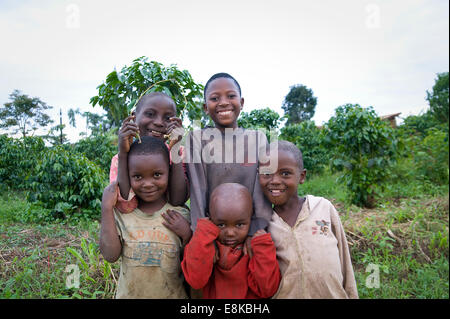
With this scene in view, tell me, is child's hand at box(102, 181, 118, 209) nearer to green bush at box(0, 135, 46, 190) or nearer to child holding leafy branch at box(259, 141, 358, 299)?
child holding leafy branch at box(259, 141, 358, 299)

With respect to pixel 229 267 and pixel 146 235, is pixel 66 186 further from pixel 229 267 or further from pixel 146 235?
pixel 229 267

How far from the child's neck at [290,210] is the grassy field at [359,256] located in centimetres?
146

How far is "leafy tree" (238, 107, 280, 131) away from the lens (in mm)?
4699

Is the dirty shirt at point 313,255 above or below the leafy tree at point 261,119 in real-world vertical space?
below

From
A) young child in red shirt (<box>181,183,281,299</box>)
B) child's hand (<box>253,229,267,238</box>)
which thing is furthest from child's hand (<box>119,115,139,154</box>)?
child's hand (<box>253,229,267,238</box>)

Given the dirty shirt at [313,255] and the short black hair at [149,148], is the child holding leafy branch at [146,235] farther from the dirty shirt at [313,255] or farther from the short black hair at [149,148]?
the dirty shirt at [313,255]

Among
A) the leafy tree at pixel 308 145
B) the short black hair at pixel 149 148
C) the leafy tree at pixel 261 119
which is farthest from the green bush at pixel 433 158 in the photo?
the leafy tree at pixel 308 145

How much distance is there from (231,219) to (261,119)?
148 inches

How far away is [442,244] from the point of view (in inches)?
132

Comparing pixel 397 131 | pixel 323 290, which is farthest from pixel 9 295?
pixel 397 131

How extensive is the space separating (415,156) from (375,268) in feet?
12.6

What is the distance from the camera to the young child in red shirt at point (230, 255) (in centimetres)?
154

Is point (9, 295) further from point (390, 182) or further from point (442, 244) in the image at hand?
point (390, 182)

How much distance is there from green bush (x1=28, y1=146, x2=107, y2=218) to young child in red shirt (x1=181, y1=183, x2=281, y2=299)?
3.92 metres
